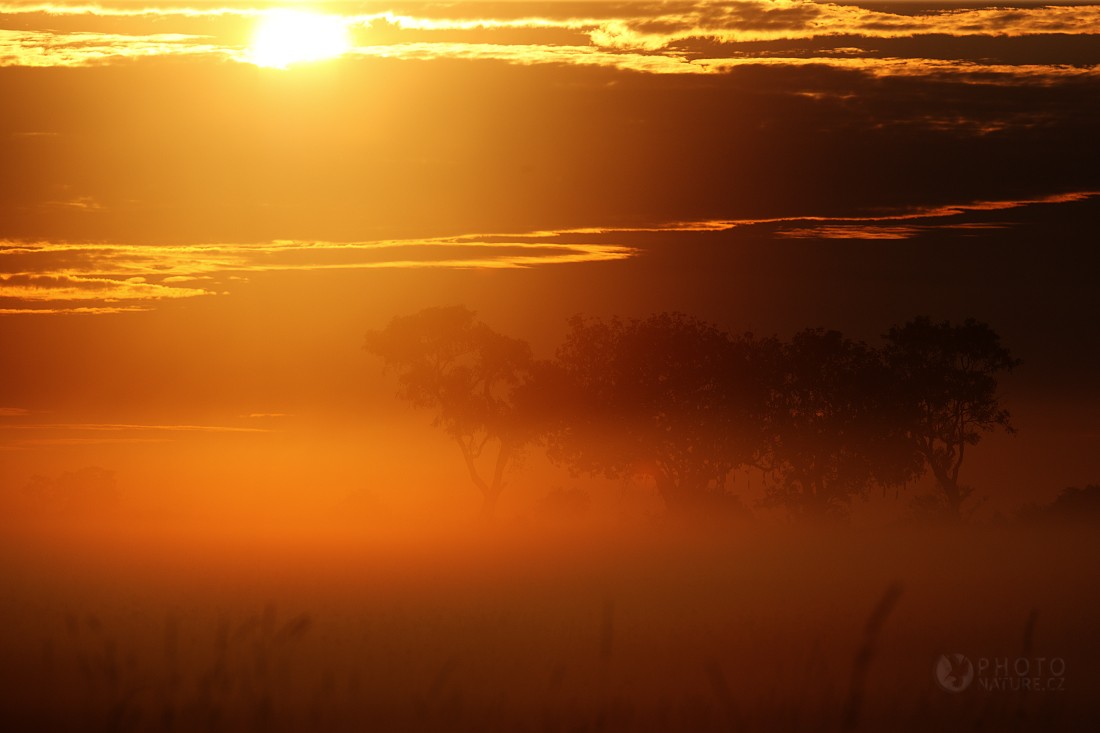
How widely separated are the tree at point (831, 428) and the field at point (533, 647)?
30.9m

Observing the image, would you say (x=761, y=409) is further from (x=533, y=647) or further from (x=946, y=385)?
(x=533, y=647)

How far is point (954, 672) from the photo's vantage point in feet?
60.1

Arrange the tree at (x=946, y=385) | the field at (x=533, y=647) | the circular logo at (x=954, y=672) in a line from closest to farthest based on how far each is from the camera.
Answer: the field at (x=533, y=647) < the circular logo at (x=954, y=672) < the tree at (x=946, y=385)

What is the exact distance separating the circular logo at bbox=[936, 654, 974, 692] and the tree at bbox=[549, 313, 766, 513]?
4644 cm

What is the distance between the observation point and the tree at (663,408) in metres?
66.9

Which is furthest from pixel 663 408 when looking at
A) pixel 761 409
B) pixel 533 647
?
pixel 533 647

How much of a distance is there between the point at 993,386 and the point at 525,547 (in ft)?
94.2

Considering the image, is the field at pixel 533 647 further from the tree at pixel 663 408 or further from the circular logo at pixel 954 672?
the tree at pixel 663 408

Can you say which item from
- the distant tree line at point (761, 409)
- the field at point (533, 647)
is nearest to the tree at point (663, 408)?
the distant tree line at point (761, 409)

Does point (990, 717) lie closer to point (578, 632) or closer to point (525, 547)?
point (578, 632)

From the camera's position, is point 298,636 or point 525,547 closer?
point 298,636

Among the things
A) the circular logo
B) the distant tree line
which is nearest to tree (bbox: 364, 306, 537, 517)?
the distant tree line

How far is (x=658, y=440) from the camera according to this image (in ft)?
221

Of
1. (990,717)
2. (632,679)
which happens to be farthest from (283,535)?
(990,717)
